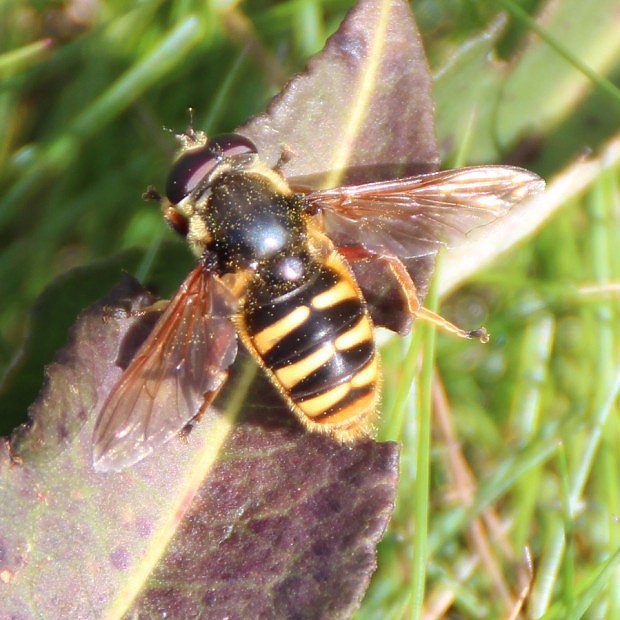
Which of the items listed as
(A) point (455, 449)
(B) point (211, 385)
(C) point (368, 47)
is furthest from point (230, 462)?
(C) point (368, 47)

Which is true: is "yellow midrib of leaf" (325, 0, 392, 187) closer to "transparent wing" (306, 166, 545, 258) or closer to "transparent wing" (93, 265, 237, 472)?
"transparent wing" (306, 166, 545, 258)

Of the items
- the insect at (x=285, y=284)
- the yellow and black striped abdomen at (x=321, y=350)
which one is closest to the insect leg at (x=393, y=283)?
the insect at (x=285, y=284)

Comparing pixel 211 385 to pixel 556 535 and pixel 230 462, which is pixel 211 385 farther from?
pixel 556 535

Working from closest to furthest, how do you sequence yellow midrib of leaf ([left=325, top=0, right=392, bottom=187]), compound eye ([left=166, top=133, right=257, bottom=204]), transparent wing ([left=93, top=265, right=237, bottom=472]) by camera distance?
1. transparent wing ([left=93, top=265, right=237, bottom=472])
2. compound eye ([left=166, top=133, right=257, bottom=204])
3. yellow midrib of leaf ([left=325, top=0, right=392, bottom=187])

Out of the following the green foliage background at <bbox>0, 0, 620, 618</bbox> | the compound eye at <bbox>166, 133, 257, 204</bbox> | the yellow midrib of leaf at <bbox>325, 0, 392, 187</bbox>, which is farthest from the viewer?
the green foliage background at <bbox>0, 0, 620, 618</bbox>

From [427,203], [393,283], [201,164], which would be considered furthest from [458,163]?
[201,164]

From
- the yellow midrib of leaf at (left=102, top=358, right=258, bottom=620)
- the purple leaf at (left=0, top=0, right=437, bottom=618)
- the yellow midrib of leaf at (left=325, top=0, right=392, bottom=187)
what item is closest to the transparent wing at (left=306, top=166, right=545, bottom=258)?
the yellow midrib of leaf at (left=325, top=0, right=392, bottom=187)

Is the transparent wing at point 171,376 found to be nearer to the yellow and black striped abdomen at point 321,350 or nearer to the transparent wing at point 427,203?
the yellow and black striped abdomen at point 321,350
